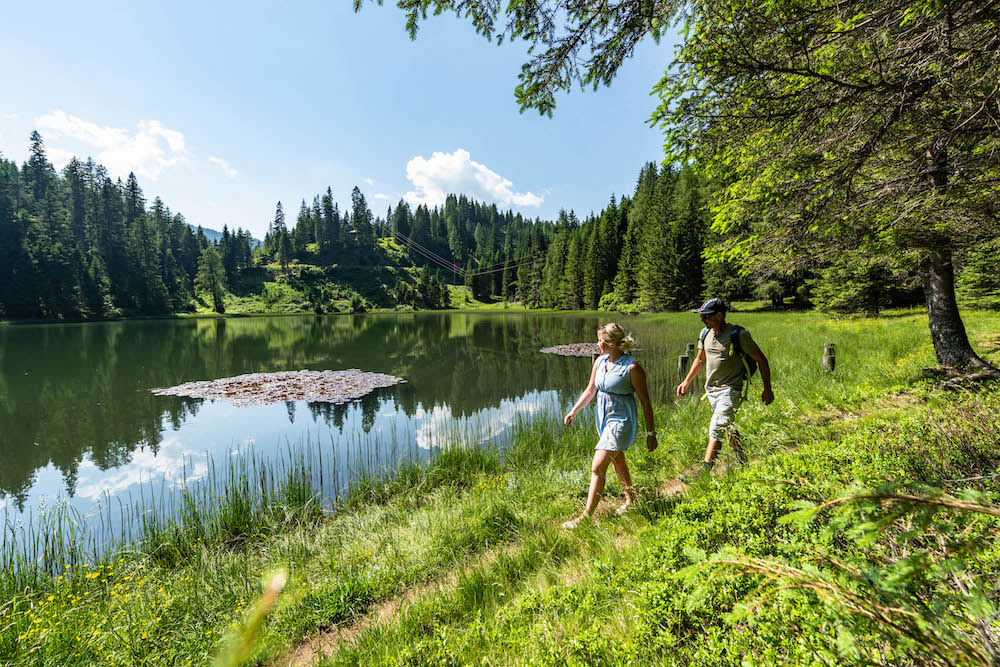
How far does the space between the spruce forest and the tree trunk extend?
2.42ft

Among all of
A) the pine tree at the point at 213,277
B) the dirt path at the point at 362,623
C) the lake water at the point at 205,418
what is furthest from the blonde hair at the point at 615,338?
the pine tree at the point at 213,277

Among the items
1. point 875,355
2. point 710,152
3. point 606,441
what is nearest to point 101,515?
point 606,441

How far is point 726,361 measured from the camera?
16.9ft

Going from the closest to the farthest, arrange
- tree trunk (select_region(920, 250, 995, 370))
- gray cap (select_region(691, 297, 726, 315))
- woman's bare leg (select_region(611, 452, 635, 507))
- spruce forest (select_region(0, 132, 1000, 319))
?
1. woman's bare leg (select_region(611, 452, 635, 507))
2. gray cap (select_region(691, 297, 726, 315))
3. tree trunk (select_region(920, 250, 995, 370))
4. spruce forest (select_region(0, 132, 1000, 319))

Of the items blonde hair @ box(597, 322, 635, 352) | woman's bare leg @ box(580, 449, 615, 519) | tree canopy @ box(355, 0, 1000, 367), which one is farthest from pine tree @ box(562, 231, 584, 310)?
woman's bare leg @ box(580, 449, 615, 519)

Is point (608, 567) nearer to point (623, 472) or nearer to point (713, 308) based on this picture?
point (623, 472)

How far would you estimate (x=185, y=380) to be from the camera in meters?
19.2

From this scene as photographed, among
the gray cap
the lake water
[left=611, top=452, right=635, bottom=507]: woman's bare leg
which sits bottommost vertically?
the lake water

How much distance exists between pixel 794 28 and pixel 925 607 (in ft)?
15.2

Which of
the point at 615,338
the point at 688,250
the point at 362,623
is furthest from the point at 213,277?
the point at 615,338

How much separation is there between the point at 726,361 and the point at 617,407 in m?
1.90

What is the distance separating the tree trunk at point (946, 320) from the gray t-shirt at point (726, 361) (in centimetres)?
605

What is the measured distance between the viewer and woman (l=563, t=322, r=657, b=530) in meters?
4.31

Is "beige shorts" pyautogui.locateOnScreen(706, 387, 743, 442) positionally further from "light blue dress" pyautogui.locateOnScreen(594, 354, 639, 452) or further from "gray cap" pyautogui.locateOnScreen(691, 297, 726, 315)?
"light blue dress" pyautogui.locateOnScreen(594, 354, 639, 452)
